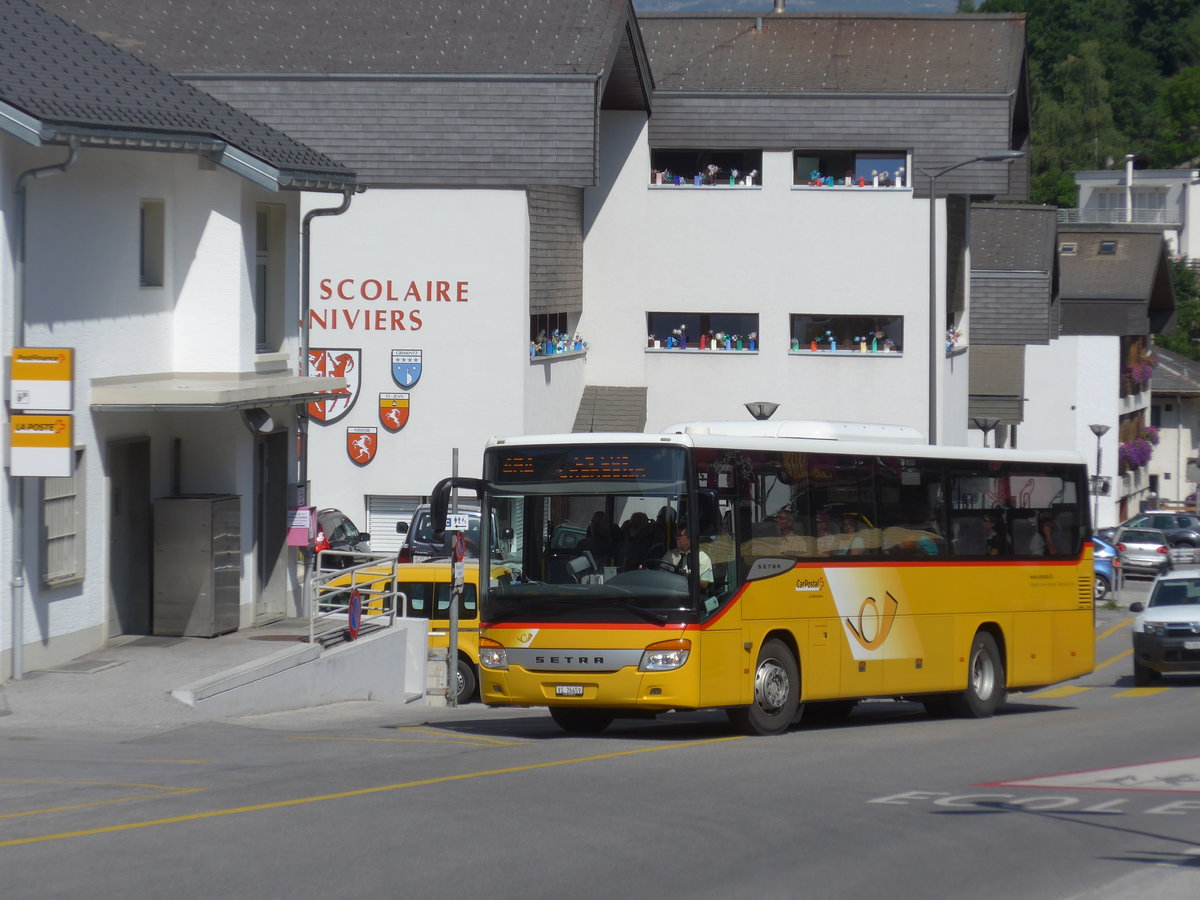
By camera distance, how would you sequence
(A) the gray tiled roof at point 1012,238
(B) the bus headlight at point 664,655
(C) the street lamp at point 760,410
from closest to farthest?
(B) the bus headlight at point 664,655, (C) the street lamp at point 760,410, (A) the gray tiled roof at point 1012,238

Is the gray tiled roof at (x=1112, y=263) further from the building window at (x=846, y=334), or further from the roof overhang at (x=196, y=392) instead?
the roof overhang at (x=196, y=392)

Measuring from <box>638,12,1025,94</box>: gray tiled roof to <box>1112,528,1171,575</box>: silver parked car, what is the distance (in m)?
17.3

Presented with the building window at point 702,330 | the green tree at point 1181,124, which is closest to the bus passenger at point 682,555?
the building window at point 702,330

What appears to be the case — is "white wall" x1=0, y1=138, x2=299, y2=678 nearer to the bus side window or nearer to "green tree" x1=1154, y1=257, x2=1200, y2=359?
the bus side window

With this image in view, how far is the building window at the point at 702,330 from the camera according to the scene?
43.3 metres

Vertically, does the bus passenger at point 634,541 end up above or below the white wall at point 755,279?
below

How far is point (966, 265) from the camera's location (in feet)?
164

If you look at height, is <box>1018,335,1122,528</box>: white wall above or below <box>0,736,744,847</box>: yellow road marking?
above

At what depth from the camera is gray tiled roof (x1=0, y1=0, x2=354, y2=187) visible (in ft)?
54.5

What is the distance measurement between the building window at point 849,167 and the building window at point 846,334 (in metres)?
3.39

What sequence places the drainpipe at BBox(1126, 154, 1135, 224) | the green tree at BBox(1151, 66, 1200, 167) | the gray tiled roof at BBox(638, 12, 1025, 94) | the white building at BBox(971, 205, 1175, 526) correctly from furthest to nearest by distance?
the green tree at BBox(1151, 66, 1200, 167) < the drainpipe at BBox(1126, 154, 1135, 224) < the white building at BBox(971, 205, 1175, 526) < the gray tiled roof at BBox(638, 12, 1025, 94)

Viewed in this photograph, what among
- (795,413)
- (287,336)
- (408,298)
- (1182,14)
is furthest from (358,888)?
(1182,14)

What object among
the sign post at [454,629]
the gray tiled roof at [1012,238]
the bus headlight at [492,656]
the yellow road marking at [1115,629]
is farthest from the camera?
the gray tiled roof at [1012,238]

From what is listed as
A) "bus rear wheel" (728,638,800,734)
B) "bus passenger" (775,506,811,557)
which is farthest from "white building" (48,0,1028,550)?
"bus rear wheel" (728,638,800,734)
